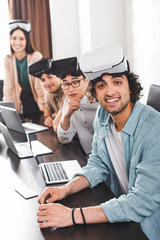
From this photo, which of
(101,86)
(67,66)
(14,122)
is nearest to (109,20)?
Result: (67,66)

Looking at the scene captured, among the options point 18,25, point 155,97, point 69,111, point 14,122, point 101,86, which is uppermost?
point 18,25

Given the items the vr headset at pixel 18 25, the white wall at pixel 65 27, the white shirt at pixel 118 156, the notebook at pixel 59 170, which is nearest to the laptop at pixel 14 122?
the notebook at pixel 59 170

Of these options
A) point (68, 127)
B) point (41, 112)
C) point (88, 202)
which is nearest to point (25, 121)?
point (41, 112)

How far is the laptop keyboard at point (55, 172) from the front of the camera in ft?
4.93

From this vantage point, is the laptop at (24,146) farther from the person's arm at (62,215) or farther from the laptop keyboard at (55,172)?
the person's arm at (62,215)

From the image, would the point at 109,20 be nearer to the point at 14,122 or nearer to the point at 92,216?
the point at 14,122

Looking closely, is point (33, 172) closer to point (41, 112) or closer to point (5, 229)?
point (5, 229)

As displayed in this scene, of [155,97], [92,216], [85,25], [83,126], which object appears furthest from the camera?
[85,25]

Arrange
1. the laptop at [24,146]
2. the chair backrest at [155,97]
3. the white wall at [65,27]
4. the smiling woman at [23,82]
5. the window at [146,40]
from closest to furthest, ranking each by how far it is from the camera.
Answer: the chair backrest at [155,97]
the laptop at [24,146]
the window at [146,40]
the smiling woman at [23,82]
the white wall at [65,27]

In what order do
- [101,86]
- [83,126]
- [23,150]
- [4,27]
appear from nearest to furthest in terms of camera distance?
[101,86] → [23,150] → [83,126] → [4,27]

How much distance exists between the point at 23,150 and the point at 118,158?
0.86 meters

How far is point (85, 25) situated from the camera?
4.05m

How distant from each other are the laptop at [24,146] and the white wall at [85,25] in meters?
1.93

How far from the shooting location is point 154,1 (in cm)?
263
